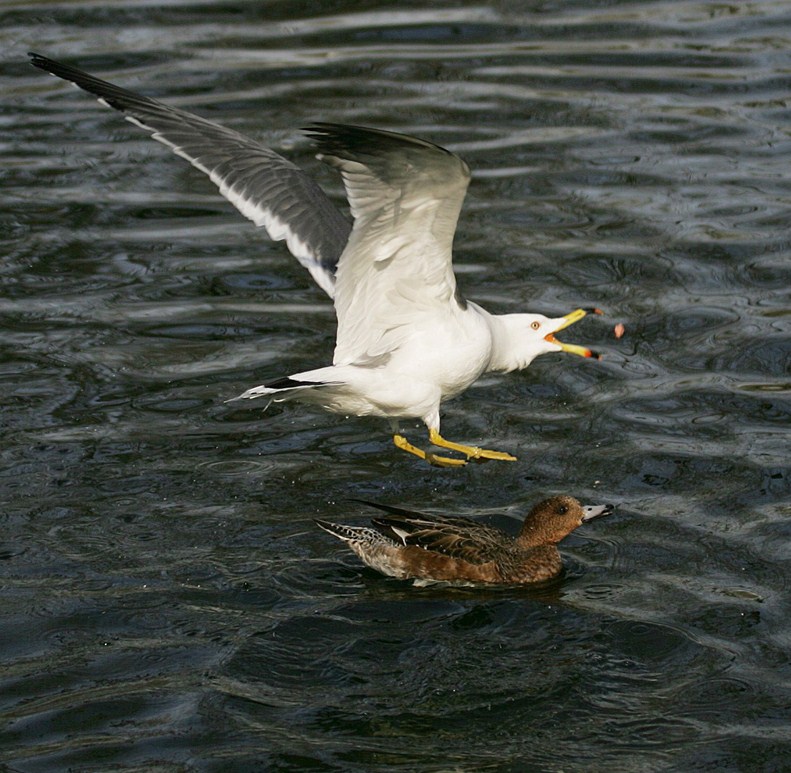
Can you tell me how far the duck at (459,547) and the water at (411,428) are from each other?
137mm

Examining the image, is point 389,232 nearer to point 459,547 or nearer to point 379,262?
point 379,262

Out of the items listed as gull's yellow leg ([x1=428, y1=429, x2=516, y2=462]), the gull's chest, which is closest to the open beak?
the gull's chest

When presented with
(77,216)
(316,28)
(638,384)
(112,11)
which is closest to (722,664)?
(638,384)

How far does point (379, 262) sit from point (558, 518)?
1.69m

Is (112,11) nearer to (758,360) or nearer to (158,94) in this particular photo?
(158,94)

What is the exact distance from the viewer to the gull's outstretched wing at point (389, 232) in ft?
23.7

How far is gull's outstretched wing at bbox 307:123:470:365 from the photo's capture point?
7215 mm

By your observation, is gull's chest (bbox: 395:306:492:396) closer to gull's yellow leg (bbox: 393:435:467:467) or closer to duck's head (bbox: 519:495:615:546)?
gull's yellow leg (bbox: 393:435:467:467)

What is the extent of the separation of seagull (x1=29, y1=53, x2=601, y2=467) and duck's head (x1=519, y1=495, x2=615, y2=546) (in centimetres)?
72

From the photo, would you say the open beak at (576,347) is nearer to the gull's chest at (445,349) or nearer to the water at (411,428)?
the gull's chest at (445,349)

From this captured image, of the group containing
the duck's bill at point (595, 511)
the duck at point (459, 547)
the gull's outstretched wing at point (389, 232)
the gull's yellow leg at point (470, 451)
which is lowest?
the duck at point (459, 547)

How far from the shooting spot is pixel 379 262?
8242 millimetres

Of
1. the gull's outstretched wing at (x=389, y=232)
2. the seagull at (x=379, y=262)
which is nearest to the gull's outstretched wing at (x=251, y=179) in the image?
the seagull at (x=379, y=262)

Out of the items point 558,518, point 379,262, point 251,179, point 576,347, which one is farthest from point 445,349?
point 251,179
